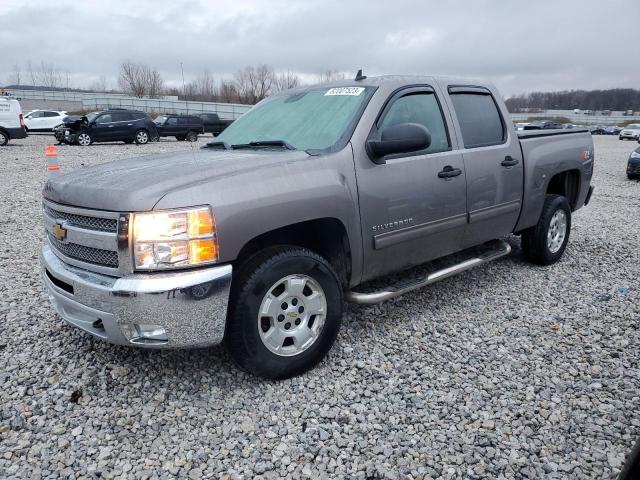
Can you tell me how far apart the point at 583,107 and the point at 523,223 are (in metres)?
119

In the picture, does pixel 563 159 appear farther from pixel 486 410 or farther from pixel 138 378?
pixel 138 378

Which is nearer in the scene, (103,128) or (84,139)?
(84,139)

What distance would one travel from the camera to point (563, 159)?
16.4 ft

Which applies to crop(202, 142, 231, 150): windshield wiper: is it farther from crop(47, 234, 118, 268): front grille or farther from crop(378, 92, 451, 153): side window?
crop(47, 234, 118, 268): front grille

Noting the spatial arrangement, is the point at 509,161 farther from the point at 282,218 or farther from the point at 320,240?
the point at 282,218

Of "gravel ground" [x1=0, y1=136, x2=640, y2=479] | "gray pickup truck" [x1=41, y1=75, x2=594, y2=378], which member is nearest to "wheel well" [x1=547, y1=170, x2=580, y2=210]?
"gray pickup truck" [x1=41, y1=75, x2=594, y2=378]

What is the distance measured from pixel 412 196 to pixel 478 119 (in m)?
1.36

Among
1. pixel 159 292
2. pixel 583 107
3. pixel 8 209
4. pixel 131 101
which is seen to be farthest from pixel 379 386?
pixel 583 107

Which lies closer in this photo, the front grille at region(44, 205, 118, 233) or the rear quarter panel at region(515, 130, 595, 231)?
the front grille at region(44, 205, 118, 233)

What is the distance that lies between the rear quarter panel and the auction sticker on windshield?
1.94 metres

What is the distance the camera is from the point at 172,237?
7.88 ft

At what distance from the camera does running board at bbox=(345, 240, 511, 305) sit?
10.6 ft

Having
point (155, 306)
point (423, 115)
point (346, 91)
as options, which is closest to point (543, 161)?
point (423, 115)

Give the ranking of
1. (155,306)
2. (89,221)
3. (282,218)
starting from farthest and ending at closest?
(282,218), (89,221), (155,306)
